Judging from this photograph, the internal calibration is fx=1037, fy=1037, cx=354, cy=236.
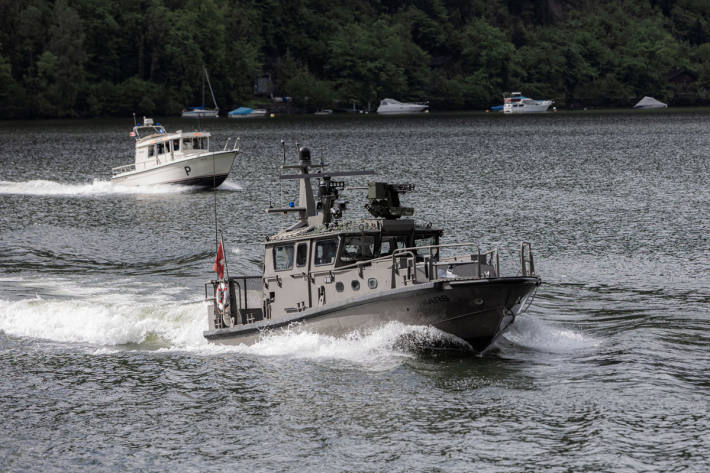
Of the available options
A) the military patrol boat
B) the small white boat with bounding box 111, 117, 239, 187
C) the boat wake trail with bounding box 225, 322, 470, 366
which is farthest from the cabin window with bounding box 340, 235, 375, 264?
the small white boat with bounding box 111, 117, 239, 187

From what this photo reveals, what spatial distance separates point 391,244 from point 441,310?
2315 mm

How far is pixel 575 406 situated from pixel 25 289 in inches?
874

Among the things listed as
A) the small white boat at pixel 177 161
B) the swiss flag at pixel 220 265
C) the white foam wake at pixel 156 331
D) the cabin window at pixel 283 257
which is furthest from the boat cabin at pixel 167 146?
the cabin window at pixel 283 257

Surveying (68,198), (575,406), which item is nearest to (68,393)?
(575,406)

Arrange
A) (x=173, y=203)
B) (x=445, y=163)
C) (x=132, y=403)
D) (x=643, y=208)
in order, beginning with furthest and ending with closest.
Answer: (x=445, y=163) → (x=173, y=203) → (x=643, y=208) → (x=132, y=403)

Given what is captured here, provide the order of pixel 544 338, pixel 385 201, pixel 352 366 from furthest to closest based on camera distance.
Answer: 1. pixel 544 338
2. pixel 385 201
3. pixel 352 366

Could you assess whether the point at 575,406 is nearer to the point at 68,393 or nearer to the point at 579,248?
the point at 68,393

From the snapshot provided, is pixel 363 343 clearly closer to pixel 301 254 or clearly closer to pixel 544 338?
pixel 301 254

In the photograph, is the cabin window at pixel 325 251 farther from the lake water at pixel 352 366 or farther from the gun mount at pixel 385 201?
the lake water at pixel 352 366

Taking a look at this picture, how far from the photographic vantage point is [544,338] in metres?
29.3

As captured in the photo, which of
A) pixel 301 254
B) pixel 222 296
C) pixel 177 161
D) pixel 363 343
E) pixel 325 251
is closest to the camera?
pixel 363 343

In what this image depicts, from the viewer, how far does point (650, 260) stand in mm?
41469

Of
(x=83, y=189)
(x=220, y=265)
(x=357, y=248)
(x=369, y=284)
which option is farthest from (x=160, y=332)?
(x=83, y=189)

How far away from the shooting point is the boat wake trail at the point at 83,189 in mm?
73562
